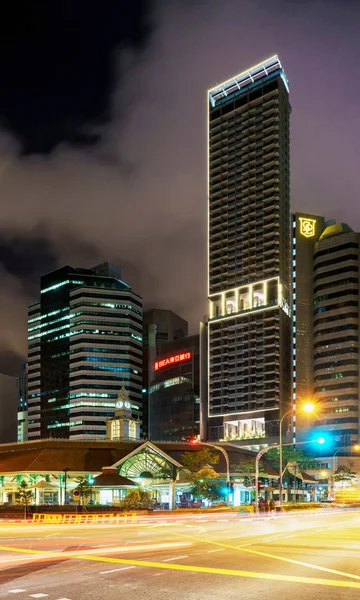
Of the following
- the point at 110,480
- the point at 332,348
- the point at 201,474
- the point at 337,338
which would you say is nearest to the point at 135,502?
the point at 110,480

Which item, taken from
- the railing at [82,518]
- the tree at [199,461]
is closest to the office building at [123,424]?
the tree at [199,461]

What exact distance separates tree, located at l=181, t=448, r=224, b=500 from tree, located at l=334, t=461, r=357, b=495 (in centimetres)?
7653

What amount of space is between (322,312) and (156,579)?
17840cm

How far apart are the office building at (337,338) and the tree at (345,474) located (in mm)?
5454

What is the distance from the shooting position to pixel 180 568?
2161 centimetres

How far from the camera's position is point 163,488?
9750cm

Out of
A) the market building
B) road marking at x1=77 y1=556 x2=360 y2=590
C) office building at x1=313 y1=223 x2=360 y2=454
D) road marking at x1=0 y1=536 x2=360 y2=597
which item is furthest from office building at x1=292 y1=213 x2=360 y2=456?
road marking at x1=77 y1=556 x2=360 y2=590

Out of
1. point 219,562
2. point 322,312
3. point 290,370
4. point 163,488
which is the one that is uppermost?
point 322,312

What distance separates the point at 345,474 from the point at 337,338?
3833 centimetres

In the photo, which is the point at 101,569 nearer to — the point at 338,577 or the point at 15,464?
the point at 338,577

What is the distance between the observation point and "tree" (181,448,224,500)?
8712 cm

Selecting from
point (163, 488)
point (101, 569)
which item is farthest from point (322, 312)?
point (101, 569)

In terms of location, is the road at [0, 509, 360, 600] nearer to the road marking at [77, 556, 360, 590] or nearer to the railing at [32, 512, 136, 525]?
the road marking at [77, 556, 360, 590]

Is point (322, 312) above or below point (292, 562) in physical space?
above
